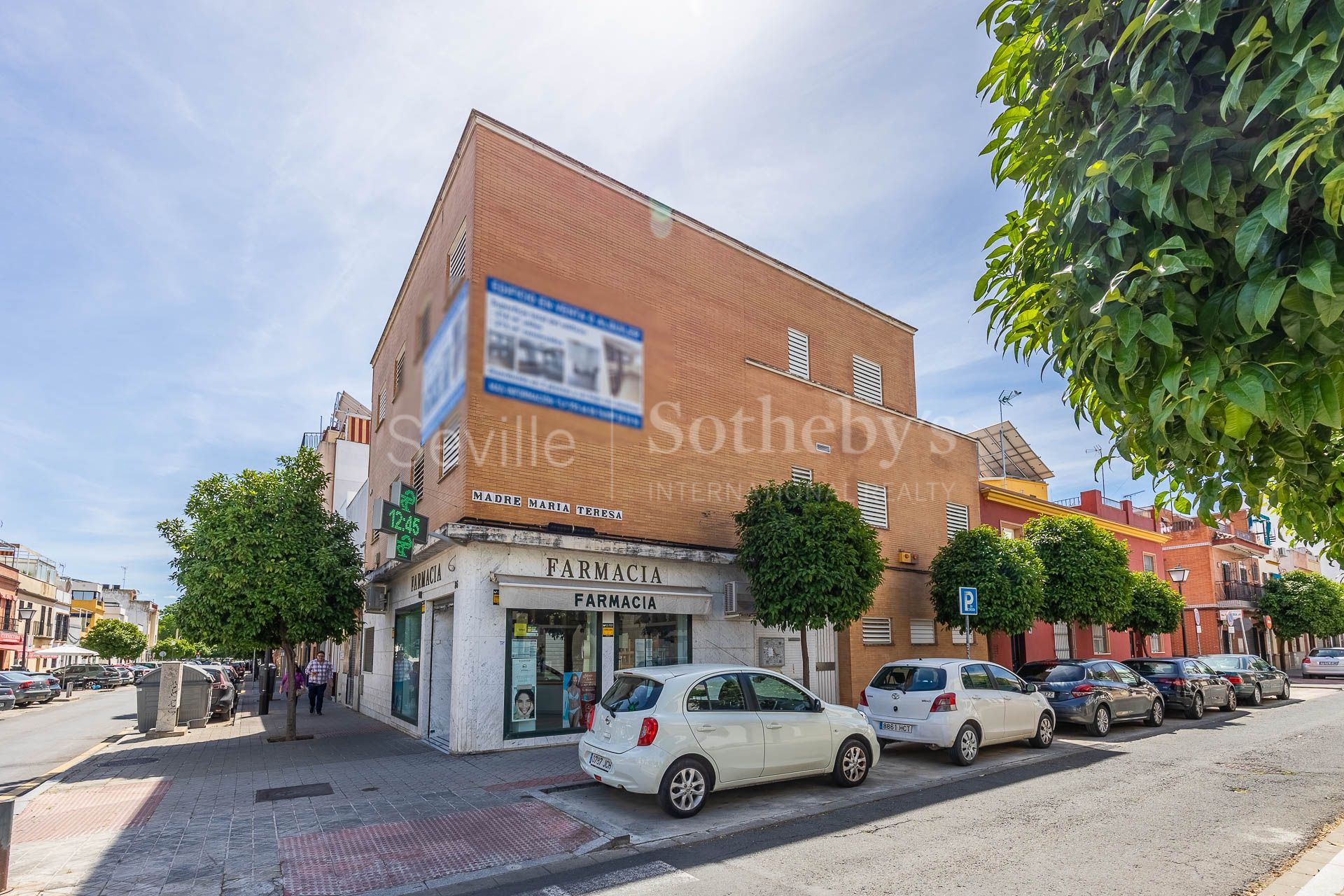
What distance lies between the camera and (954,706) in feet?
39.0

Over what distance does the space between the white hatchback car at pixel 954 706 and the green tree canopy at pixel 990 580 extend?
4.98m

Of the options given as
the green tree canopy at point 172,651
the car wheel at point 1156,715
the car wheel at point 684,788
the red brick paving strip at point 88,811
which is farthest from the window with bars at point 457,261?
the green tree canopy at point 172,651

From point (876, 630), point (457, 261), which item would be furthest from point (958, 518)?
point (457, 261)

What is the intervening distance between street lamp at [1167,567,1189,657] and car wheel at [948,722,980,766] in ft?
66.9

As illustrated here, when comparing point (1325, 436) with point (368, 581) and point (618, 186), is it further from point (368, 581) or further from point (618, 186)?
point (368, 581)

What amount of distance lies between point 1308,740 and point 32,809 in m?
20.4

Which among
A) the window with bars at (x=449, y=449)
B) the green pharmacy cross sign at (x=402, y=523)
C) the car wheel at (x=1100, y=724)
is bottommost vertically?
the car wheel at (x=1100, y=724)

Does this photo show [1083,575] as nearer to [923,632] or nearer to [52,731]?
[923,632]

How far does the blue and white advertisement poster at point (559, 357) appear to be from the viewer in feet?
47.1

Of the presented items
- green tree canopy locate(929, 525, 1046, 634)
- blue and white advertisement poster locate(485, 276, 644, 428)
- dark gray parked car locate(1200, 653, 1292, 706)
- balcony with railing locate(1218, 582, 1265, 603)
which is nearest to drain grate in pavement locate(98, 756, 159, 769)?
blue and white advertisement poster locate(485, 276, 644, 428)

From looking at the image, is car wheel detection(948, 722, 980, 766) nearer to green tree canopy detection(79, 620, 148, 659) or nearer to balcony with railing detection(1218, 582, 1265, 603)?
balcony with railing detection(1218, 582, 1265, 603)

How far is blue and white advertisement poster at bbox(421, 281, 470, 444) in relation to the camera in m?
14.5

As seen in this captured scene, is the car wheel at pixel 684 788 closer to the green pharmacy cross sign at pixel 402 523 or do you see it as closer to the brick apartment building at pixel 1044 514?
the green pharmacy cross sign at pixel 402 523

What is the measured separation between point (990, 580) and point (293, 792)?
50.2 ft
